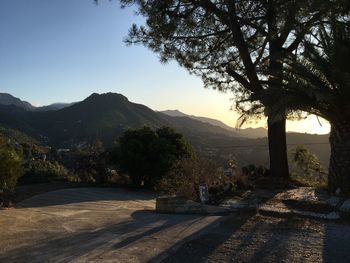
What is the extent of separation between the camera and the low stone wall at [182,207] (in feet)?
29.9

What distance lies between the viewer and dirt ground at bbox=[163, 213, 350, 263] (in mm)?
5973

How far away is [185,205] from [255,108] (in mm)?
5406

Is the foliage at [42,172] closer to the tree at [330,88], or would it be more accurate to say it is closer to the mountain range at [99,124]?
the tree at [330,88]

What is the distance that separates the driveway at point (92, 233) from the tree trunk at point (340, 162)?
3898 mm

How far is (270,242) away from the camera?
6.69 metres

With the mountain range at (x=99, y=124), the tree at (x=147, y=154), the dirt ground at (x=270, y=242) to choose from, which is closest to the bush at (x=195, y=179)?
the dirt ground at (x=270, y=242)

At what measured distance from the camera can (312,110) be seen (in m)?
11.7

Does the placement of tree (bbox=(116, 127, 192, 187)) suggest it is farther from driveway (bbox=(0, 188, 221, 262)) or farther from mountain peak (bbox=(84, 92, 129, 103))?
mountain peak (bbox=(84, 92, 129, 103))

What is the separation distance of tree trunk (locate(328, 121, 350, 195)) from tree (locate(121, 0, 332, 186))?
1992mm

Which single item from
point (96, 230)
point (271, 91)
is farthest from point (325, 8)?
point (96, 230)

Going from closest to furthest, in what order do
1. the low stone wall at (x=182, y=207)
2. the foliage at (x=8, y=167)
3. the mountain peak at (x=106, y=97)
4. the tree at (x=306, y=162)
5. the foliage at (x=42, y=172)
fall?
the low stone wall at (x=182, y=207) → the foliage at (x=8, y=167) → the foliage at (x=42, y=172) → the tree at (x=306, y=162) → the mountain peak at (x=106, y=97)

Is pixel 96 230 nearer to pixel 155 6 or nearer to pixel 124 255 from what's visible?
pixel 124 255

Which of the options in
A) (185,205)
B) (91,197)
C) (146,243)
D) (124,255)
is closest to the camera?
(124,255)

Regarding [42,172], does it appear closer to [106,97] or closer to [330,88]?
[330,88]
